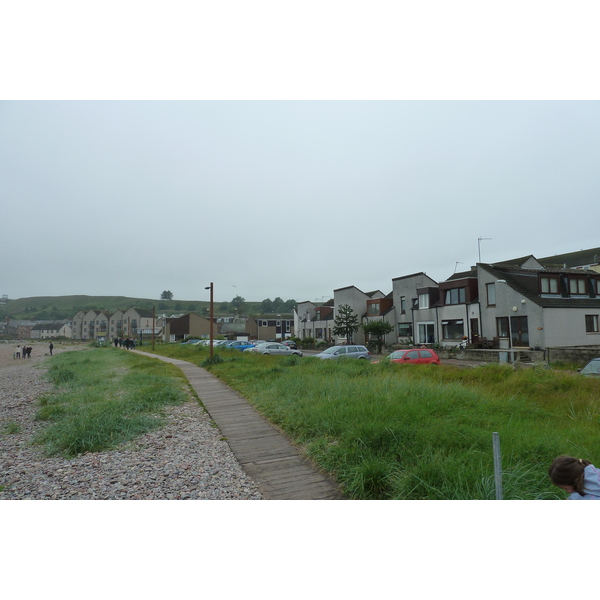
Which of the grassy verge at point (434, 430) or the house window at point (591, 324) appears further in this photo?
the house window at point (591, 324)

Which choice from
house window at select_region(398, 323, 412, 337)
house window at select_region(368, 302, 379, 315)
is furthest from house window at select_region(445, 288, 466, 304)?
house window at select_region(368, 302, 379, 315)

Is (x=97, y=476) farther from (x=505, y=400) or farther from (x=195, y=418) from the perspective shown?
(x=505, y=400)

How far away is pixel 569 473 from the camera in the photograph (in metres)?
3.28

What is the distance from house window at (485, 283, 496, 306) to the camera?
30.8 metres

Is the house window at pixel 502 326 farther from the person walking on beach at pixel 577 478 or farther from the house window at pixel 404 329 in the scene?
the person walking on beach at pixel 577 478

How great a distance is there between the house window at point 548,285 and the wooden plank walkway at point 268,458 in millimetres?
25521

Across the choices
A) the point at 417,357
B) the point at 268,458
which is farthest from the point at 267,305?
the point at 268,458

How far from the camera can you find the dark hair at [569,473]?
3252mm

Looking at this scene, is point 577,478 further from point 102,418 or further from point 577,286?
point 577,286

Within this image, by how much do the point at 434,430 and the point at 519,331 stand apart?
85.8 ft

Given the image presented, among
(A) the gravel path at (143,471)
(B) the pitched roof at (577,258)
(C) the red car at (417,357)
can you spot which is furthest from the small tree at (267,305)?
(A) the gravel path at (143,471)

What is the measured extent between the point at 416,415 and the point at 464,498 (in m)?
2.62

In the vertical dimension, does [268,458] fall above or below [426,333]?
below

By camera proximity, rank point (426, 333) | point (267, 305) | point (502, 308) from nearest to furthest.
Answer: point (502, 308) < point (426, 333) < point (267, 305)
